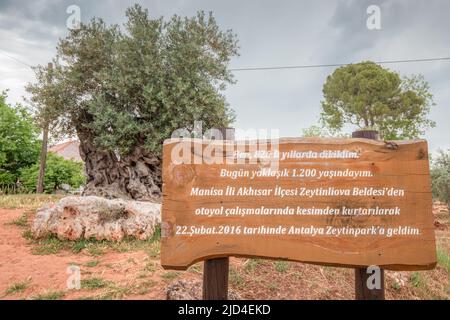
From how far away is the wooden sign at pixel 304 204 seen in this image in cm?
269

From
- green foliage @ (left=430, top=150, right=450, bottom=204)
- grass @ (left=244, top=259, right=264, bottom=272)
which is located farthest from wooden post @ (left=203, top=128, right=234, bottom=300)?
green foliage @ (left=430, top=150, right=450, bottom=204)

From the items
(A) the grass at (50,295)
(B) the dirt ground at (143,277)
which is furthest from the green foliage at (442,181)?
(A) the grass at (50,295)

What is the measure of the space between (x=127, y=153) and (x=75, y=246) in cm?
486

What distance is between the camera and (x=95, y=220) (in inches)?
279

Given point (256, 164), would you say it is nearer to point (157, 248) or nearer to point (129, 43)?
point (157, 248)

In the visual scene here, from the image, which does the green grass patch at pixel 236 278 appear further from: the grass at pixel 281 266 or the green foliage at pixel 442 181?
the green foliage at pixel 442 181

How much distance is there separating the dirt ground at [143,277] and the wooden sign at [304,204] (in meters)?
1.84

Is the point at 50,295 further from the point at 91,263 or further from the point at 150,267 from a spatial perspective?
the point at 150,267

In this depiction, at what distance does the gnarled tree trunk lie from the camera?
11.5 meters

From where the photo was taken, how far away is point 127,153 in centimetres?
1101

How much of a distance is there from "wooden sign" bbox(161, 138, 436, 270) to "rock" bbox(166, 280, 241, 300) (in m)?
1.25

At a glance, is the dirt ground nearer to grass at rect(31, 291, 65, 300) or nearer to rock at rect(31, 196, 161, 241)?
grass at rect(31, 291, 65, 300)

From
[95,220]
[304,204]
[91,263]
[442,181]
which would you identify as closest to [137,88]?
[95,220]
